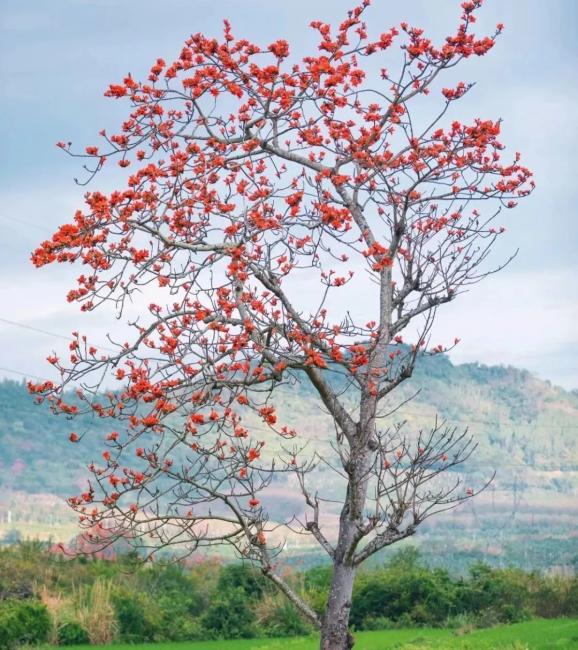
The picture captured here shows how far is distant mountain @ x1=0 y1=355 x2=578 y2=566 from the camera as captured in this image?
111 metres

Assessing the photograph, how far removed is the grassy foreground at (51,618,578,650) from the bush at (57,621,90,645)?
60 centimetres

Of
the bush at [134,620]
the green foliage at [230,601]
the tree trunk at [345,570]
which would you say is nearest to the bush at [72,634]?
the green foliage at [230,601]

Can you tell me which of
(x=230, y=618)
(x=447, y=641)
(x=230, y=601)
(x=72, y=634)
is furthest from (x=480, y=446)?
(x=447, y=641)

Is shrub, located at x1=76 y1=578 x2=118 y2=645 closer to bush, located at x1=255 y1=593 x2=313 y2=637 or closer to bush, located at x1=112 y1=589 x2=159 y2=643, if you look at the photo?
bush, located at x1=112 y1=589 x2=159 y2=643

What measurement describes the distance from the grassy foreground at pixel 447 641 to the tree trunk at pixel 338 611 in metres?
3.78

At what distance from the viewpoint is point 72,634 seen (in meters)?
20.4

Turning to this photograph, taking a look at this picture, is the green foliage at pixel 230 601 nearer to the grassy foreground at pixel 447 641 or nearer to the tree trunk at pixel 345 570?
the grassy foreground at pixel 447 641

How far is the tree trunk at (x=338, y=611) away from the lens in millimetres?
10875

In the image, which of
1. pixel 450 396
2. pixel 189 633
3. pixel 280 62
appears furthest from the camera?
pixel 450 396

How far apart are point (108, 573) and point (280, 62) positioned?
55.9ft

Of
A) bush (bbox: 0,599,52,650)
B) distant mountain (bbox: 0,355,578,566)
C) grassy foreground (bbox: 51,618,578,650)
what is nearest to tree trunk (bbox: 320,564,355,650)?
grassy foreground (bbox: 51,618,578,650)

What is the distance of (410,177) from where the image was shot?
1182cm

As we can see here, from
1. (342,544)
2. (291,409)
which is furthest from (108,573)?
(291,409)

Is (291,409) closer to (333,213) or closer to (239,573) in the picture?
(239,573)
